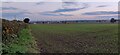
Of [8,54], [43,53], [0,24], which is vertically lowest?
[43,53]

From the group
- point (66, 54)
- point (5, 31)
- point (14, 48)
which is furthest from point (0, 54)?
point (66, 54)

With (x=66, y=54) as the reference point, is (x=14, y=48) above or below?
above

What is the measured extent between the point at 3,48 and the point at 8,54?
0.31 metres

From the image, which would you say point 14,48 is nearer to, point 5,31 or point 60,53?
point 5,31

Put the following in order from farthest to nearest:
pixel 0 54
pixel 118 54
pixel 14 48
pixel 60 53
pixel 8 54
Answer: pixel 60 53, pixel 118 54, pixel 14 48, pixel 8 54, pixel 0 54

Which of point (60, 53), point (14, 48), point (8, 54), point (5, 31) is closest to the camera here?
point (8, 54)

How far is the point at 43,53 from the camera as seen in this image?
15664 millimetres

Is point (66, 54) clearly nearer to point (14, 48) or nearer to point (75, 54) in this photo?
point (75, 54)

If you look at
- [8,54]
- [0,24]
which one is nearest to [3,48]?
[8,54]

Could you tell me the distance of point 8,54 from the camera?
11.6 meters

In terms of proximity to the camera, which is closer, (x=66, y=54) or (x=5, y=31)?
(x=5, y=31)

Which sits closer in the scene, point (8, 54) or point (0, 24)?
point (8, 54)

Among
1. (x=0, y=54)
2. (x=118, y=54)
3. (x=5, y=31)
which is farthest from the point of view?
(x=118, y=54)

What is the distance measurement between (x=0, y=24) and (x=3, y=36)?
82cm
